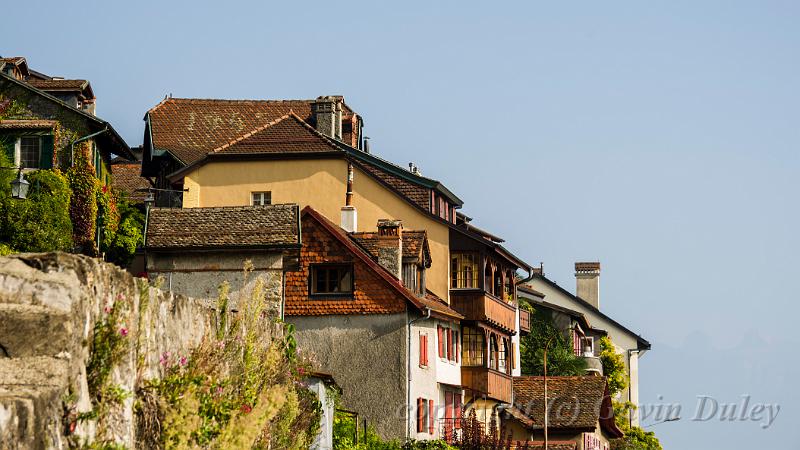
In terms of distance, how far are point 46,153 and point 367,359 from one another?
1431cm

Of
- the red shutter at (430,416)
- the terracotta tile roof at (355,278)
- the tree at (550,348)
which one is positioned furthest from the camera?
the tree at (550,348)

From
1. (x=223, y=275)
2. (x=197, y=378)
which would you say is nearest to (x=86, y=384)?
(x=197, y=378)

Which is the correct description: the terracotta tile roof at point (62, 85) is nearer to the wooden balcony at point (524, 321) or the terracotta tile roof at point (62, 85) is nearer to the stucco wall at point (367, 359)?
A: the stucco wall at point (367, 359)

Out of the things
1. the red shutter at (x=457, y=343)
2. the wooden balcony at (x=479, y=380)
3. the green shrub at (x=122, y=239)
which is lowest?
the wooden balcony at (x=479, y=380)

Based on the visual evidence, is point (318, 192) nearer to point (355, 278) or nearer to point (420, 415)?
point (355, 278)

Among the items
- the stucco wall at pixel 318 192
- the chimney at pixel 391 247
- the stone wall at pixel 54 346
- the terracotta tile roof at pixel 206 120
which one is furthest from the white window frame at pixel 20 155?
the stone wall at pixel 54 346

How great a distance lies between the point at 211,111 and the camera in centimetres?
6406

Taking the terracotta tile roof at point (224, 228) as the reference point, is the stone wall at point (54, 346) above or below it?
below

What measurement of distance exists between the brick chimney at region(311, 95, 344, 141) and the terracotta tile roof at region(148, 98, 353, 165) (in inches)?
55.9

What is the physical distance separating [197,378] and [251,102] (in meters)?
50.7

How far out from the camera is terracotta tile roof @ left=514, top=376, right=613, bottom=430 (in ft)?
189

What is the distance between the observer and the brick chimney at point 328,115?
2387 inches

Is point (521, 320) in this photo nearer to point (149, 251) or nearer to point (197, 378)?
point (149, 251)

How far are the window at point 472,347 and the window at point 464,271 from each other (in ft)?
A: 5.02
